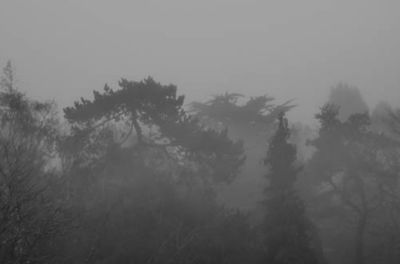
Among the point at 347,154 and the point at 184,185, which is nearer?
the point at 347,154

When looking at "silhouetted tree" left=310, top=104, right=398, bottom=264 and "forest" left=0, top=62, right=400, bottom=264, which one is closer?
"forest" left=0, top=62, right=400, bottom=264

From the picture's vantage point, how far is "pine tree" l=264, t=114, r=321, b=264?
15.6 m

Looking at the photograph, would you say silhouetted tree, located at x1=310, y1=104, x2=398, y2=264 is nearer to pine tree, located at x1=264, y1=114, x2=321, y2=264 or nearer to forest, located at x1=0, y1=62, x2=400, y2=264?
forest, located at x1=0, y1=62, x2=400, y2=264

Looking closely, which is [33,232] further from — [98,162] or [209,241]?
[98,162]

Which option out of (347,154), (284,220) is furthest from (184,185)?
(347,154)

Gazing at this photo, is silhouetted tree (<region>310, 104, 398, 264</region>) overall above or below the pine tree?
above

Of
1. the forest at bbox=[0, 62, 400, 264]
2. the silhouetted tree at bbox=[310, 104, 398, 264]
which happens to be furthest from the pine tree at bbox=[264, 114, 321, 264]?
the silhouetted tree at bbox=[310, 104, 398, 264]

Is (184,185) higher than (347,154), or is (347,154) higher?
(347,154)

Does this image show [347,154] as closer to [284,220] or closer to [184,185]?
[284,220]

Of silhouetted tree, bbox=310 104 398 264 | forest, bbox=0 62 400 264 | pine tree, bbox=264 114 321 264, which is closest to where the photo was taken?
forest, bbox=0 62 400 264

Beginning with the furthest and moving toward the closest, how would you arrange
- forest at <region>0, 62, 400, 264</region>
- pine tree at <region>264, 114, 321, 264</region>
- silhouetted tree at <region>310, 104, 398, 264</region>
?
silhouetted tree at <region>310, 104, 398, 264</region>, pine tree at <region>264, 114, 321, 264</region>, forest at <region>0, 62, 400, 264</region>

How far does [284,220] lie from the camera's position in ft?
55.6

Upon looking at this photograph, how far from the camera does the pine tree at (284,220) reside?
615 inches

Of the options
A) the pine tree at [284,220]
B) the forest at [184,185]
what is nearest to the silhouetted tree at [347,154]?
the forest at [184,185]
